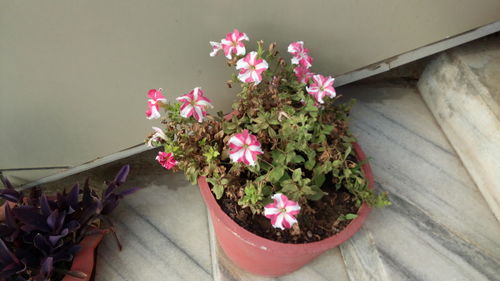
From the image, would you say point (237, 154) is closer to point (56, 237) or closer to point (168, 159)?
point (168, 159)

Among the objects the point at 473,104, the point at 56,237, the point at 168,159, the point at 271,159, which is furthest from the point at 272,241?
the point at 473,104

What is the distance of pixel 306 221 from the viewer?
1278mm

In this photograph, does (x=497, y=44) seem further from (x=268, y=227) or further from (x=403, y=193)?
(x=268, y=227)

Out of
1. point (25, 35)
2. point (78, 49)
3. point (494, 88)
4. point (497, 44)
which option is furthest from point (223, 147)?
point (497, 44)

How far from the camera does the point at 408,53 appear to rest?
1583 mm

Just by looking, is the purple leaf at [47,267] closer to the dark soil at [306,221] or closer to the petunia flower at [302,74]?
the dark soil at [306,221]

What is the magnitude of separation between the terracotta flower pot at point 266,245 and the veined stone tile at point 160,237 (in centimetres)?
29

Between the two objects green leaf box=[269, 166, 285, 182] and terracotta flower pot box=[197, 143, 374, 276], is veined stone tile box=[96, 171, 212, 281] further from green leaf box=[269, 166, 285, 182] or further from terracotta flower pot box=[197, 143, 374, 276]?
green leaf box=[269, 166, 285, 182]

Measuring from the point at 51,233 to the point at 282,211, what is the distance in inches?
35.8

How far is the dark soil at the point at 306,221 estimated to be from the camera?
1239 mm

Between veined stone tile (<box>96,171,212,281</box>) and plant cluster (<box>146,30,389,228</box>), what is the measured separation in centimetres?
49

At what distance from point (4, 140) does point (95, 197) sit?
386mm

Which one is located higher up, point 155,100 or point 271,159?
point 155,100

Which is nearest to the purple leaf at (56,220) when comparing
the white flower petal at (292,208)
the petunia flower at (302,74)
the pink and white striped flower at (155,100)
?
the pink and white striped flower at (155,100)
